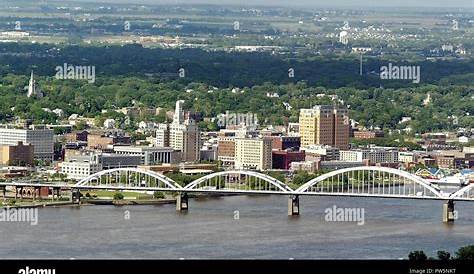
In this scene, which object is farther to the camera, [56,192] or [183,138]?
[183,138]

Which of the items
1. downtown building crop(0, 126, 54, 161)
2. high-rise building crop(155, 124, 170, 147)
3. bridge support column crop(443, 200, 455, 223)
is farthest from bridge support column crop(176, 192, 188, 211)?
high-rise building crop(155, 124, 170, 147)

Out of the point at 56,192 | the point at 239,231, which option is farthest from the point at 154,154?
the point at 239,231

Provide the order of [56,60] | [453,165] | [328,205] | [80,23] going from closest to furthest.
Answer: [328,205] → [453,165] → [56,60] → [80,23]

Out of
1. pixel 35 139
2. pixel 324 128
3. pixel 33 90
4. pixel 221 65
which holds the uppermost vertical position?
pixel 221 65

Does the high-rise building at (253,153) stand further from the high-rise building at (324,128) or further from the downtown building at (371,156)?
the high-rise building at (324,128)

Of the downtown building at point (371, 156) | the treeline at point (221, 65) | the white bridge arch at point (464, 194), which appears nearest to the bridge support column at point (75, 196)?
the white bridge arch at point (464, 194)

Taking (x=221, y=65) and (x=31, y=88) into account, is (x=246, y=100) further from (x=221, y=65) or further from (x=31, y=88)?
(x=221, y=65)

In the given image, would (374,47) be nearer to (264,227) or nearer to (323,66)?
(323,66)
